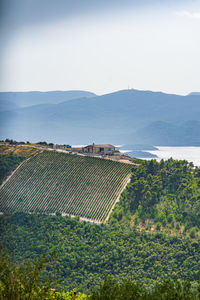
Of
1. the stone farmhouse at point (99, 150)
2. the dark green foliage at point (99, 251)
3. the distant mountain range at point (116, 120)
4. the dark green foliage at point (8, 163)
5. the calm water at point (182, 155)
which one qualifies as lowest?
the dark green foliage at point (99, 251)

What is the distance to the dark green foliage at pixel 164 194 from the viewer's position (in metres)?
20.6

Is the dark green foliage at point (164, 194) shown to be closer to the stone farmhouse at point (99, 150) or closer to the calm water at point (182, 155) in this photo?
the stone farmhouse at point (99, 150)

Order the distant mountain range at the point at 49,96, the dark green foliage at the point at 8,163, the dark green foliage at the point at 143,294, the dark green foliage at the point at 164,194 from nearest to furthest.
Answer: the dark green foliage at the point at 143,294 < the dark green foliage at the point at 164,194 < the dark green foliage at the point at 8,163 < the distant mountain range at the point at 49,96

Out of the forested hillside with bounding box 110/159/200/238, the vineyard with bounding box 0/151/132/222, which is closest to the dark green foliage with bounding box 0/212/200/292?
the forested hillside with bounding box 110/159/200/238

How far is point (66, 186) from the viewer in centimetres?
2444

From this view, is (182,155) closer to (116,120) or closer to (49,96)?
(116,120)

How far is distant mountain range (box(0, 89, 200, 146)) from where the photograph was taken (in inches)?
4348

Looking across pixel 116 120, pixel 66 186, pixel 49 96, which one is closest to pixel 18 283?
pixel 66 186

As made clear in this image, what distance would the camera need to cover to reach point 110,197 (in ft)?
74.8

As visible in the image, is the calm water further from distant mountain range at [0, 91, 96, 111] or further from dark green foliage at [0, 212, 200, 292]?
distant mountain range at [0, 91, 96, 111]

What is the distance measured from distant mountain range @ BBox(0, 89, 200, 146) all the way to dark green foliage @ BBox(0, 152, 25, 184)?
258ft

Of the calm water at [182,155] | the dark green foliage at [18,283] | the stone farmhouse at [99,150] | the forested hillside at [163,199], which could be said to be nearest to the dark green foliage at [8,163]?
the stone farmhouse at [99,150]

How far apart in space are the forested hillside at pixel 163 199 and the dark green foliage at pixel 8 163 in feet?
20.7

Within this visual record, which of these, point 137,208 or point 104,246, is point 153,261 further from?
point 137,208
